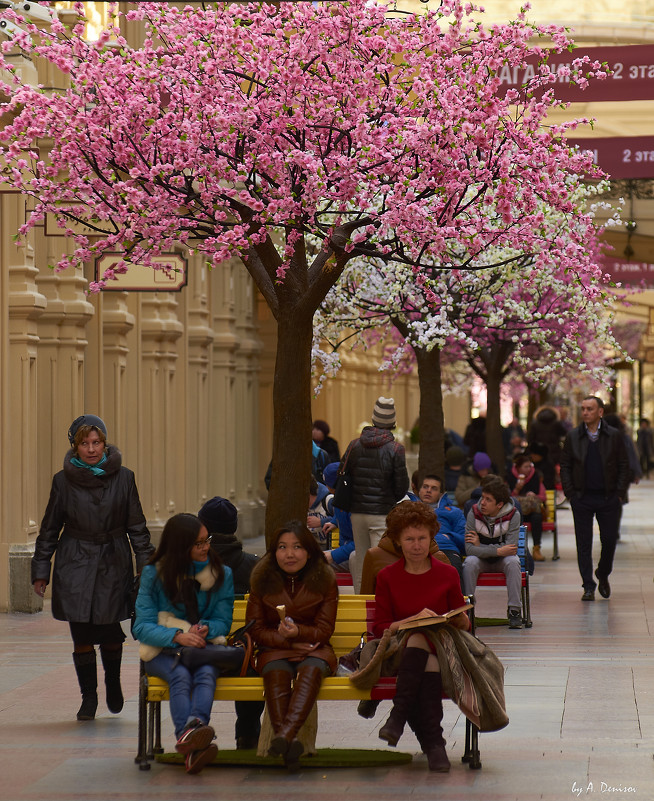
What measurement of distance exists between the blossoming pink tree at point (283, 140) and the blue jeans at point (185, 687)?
361 cm

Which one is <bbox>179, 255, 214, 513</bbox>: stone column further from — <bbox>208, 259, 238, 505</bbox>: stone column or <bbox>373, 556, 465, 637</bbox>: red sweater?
<bbox>373, 556, 465, 637</bbox>: red sweater

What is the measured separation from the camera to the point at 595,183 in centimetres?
2109

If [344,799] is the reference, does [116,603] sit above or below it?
above

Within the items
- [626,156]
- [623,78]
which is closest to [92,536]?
[623,78]

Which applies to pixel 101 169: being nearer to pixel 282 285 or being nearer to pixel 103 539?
pixel 282 285

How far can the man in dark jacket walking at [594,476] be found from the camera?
14.4 m

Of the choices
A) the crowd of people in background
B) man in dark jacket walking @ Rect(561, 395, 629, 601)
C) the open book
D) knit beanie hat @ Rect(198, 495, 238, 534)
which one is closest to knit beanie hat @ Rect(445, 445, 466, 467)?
man in dark jacket walking @ Rect(561, 395, 629, 601)

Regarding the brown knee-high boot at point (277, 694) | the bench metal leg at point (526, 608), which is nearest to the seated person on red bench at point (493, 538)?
the bench metal leg at point (526, 608)

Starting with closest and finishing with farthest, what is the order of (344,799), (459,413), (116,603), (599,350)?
(344,799), (116,603), (599,350), (459,413)

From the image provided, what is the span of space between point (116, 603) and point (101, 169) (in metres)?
3.32

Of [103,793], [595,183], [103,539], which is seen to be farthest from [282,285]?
[595,183]

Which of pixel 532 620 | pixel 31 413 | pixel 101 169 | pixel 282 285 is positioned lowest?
pixel 532 620

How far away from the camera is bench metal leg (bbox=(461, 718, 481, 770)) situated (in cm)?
726

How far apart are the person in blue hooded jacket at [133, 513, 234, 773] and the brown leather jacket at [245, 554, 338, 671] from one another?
0.58ft
